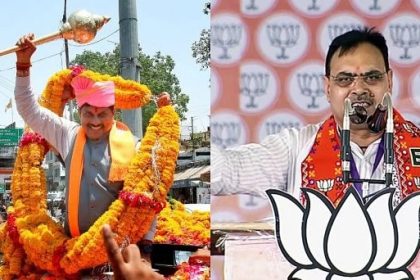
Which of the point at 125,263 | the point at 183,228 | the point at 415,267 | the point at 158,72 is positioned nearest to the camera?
the point at 125,263

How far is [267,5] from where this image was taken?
7.81 ft

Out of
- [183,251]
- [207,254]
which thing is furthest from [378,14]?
[183,251]

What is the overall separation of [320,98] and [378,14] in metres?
0.34

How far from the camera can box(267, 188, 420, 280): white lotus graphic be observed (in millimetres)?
2301

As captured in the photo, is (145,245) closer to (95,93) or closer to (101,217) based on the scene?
(101,217)

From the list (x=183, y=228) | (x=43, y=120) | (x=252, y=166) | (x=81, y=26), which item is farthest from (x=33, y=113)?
(x=252, y=166)

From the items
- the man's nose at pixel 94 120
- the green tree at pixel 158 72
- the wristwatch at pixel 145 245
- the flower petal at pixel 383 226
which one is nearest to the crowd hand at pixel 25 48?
the man's nose at pixel 94 120

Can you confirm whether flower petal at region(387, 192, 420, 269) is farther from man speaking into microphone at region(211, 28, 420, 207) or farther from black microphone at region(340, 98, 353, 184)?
black microphone at region(340, 98, 353, 184)

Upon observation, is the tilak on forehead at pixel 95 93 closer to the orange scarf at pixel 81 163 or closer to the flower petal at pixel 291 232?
the orange scarf at pixel 81 163

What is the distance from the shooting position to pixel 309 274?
2312 mm

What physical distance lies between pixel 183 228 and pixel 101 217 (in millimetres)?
855

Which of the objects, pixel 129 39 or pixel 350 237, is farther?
pixel 129 39

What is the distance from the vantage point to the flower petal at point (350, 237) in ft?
7.55

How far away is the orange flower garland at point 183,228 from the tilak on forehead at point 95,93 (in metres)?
0.87
